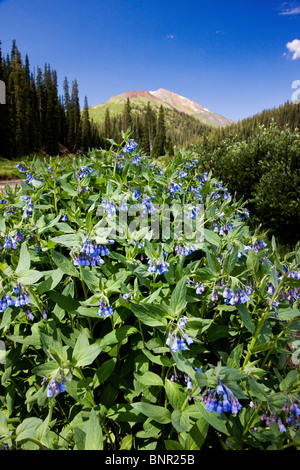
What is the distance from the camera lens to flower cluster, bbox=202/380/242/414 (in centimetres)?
130

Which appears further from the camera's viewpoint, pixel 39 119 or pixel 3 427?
pixel 39 119

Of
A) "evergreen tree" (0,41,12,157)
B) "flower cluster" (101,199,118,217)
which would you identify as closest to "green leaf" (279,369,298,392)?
"flower cluster" (101,199,118,217)

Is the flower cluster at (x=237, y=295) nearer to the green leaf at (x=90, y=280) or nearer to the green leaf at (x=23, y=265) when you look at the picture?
the green leaf at (x=90, y=280)

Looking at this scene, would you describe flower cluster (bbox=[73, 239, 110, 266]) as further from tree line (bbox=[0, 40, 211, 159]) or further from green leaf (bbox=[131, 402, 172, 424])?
tree line (bbox=[0, 40, 211, 159])

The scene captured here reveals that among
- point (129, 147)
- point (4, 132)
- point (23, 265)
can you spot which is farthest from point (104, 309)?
point (4, 132)

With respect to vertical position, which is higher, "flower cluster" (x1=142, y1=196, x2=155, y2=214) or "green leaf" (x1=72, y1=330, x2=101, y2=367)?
"flower cluster" (x1=142, y1=196, x2=155, y2=214)

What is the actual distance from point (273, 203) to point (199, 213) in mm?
7039

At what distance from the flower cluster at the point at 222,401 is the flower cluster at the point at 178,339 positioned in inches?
9.9

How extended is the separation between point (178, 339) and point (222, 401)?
37 cm

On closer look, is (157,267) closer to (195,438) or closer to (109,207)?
(109,207)

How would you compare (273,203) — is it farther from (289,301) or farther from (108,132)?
(108,132)

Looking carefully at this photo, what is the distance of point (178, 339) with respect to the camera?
4.80 ft

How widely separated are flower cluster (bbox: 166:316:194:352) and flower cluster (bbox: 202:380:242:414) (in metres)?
0.25
